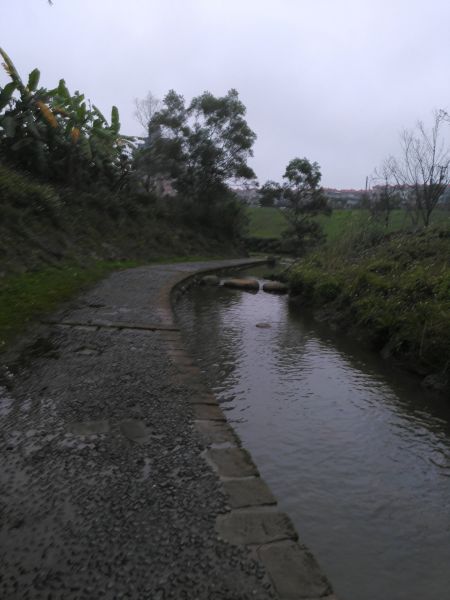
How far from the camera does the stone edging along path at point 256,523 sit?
6.42ft

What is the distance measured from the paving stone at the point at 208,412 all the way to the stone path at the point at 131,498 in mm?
17

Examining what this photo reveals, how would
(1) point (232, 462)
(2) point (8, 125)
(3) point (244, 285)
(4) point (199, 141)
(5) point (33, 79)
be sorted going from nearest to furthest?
(1) point (232, 462) < (3) point (244, 285) < (2) point (8, 125) < (5) point (33, 79) < (4) point (199, 141)

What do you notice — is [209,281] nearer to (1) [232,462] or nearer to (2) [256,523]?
(1) [232,462]

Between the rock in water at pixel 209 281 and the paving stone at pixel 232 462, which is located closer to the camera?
the paving stone at pixel 232 462

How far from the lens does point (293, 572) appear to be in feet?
6.59

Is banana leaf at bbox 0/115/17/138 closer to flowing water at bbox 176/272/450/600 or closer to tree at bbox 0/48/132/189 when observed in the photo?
tree at bbox 0/48/132/189

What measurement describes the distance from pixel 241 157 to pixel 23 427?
86.6 ft

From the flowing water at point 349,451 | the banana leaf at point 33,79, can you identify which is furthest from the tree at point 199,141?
the flowing water at point 349,451

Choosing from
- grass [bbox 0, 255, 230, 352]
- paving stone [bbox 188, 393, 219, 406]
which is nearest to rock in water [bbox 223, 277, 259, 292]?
grass [bbox 0, 255, 230, 352]

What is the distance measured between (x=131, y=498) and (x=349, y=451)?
7.18 ft

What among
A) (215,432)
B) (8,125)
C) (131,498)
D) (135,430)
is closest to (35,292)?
(135,430)

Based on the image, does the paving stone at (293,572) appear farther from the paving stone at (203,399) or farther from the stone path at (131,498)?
the paving stone at (203,399)

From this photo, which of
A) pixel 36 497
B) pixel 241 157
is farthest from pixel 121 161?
pixel 36 497

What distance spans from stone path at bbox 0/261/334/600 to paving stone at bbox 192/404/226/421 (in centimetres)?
2
